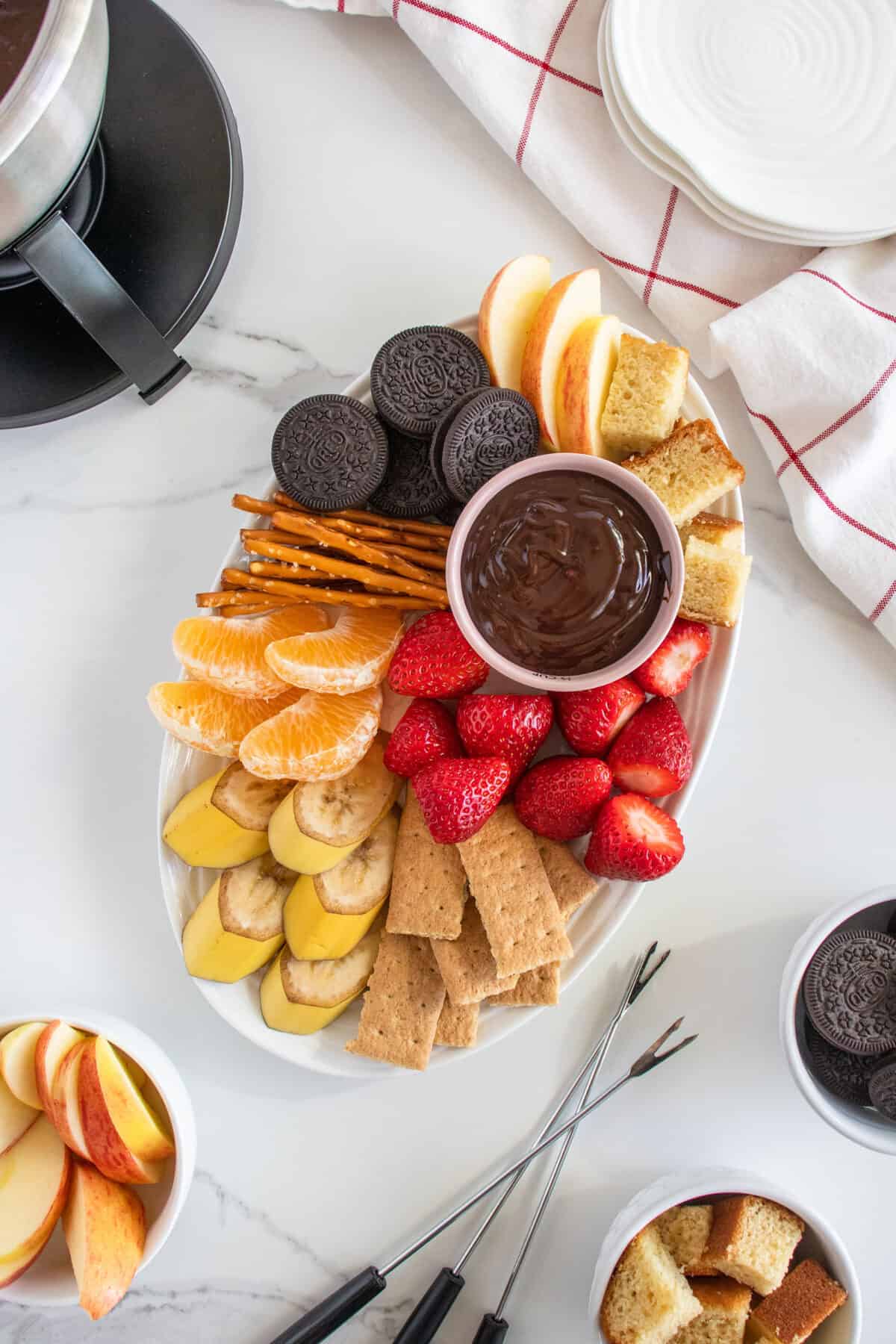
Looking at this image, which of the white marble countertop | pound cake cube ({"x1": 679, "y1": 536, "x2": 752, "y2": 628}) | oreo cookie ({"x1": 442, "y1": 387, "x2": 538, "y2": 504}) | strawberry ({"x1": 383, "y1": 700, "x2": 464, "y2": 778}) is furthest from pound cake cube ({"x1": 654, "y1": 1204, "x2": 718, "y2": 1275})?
oreo cookie ({"x1": 442, "y1": 387, "x2": 538, "y2": 504})

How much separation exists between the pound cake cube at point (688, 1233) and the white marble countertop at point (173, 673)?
0.11m

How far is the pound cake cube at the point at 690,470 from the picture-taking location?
4.22 ft

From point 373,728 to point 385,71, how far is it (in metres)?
0.98

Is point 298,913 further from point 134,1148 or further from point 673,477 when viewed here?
point 673,477

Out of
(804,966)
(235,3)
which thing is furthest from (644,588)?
(235,3)

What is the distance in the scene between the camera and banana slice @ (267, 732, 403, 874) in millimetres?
1285

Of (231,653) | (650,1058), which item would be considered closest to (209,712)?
(231,653)

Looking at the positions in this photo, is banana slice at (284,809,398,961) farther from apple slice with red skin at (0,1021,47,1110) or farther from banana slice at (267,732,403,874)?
apple slice with red skin at (0,1021,47,1110)

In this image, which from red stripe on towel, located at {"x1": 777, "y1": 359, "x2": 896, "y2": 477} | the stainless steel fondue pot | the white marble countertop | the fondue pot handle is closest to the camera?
the stainless steel fondue pot

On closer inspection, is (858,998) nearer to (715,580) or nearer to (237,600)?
(715,580)

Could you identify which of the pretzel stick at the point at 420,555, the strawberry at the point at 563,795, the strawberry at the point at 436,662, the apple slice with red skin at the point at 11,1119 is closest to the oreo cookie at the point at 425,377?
the pretzel stick at the point at 420,555

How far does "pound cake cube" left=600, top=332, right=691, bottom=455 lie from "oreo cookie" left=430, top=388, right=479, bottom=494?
183mm

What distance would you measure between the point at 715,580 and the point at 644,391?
255mm

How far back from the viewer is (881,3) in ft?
4.44
